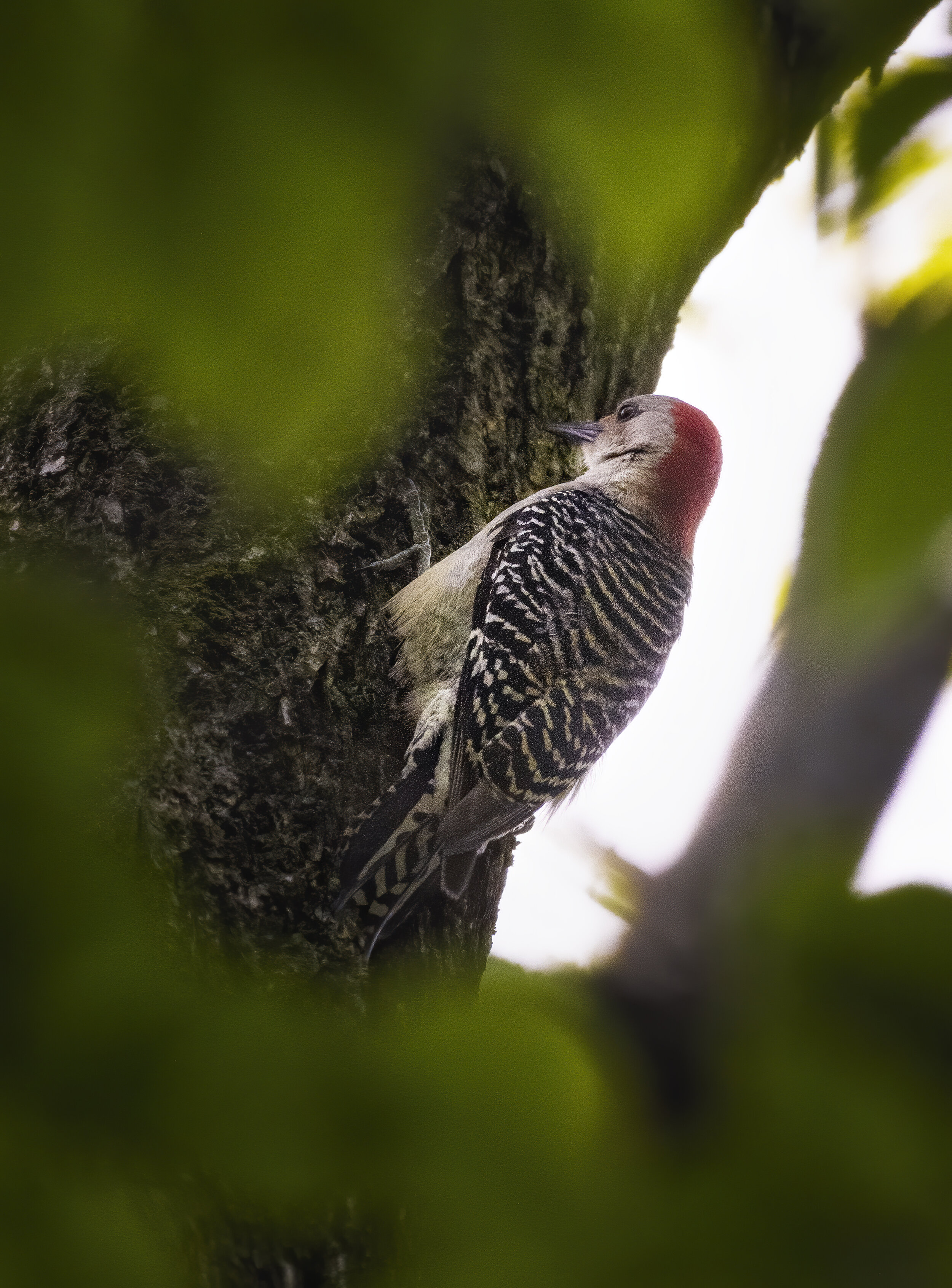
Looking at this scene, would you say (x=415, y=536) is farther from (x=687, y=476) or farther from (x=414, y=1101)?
(x=414, y=1101)

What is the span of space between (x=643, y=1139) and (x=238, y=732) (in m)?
1.47

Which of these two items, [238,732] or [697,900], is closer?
[697,900]

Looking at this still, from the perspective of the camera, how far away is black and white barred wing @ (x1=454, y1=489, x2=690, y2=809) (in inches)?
96.2

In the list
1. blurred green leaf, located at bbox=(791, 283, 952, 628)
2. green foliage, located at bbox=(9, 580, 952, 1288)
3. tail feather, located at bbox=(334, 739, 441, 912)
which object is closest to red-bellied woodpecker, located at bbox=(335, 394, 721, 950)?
tail feather, located at bbox=(334, 739, 441, 912)

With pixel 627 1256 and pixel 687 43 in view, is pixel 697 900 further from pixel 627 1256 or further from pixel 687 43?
pixel 687 43

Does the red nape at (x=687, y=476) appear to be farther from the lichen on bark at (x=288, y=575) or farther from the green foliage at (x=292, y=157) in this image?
the green foliage at (x=292, y=157)

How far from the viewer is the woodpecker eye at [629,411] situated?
3.40m

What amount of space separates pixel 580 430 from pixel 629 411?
1.59 feet

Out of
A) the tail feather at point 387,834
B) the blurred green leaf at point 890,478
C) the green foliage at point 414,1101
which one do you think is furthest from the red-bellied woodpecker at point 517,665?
the blurred green leaf at point 890,478

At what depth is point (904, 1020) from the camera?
484 mm

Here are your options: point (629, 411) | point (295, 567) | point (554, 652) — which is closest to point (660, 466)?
point (629, 411)

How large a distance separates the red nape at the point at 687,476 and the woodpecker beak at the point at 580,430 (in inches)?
16.6

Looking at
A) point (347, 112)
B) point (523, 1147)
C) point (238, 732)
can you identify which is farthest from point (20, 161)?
point (238, 732)

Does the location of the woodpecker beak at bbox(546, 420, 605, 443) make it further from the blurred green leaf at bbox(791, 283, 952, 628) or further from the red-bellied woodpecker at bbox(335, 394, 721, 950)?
the blurred green leaf at bbox(791, 283, 952, 628)
